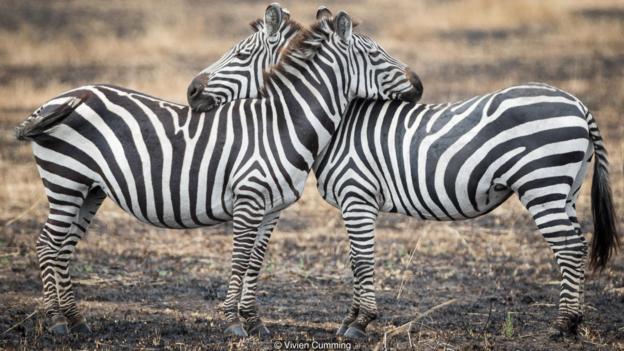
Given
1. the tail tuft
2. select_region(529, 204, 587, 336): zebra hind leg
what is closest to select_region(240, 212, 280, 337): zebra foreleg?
select_region(529, 204, 587, 336): zebra hind leg

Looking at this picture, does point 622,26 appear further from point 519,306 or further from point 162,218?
point 162,218

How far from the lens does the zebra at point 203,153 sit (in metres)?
7.21

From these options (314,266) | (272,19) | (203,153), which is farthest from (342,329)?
(272,19)

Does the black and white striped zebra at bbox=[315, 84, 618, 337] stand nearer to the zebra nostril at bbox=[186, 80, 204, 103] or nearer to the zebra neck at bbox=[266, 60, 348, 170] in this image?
the zebra neck at bbox=[266, 60, 348, 170]

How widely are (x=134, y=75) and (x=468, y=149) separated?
13.8m

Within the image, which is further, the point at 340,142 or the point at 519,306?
the point at 519,306

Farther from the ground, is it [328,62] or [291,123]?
[328,62]

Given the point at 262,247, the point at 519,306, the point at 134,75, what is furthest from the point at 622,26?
the point at 262,247

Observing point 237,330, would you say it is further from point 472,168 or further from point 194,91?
point 472,168

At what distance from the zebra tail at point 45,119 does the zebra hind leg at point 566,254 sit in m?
3.57

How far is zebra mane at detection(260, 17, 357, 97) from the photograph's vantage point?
7438mm

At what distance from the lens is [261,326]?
7.44 meters

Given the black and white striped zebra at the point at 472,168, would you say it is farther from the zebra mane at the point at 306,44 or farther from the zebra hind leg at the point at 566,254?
the zebra mane at the point at 306,44

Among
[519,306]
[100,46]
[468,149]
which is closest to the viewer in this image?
[468,149]
